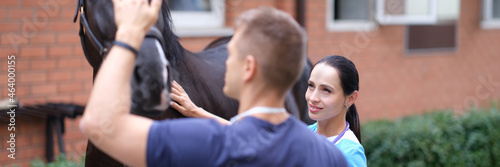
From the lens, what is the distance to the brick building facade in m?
4.52

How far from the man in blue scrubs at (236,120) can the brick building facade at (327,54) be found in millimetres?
Answer: 3248

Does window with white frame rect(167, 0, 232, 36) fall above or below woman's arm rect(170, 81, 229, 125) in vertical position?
above

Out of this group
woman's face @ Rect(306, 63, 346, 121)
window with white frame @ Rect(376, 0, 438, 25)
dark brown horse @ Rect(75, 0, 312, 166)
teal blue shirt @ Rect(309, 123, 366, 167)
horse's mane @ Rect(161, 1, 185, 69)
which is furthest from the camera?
window with white frame @ Rect(376, 0, 438, 25)

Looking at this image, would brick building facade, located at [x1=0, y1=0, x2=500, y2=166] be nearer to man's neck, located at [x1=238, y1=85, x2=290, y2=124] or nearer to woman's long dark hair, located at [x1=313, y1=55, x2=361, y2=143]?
woman's long dark hair, located at [x1=313, y1=55, x2=361, y2=143]

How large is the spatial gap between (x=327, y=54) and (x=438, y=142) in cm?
217

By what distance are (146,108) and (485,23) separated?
9.81 m

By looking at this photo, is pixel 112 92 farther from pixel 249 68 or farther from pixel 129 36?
pixel 249 68

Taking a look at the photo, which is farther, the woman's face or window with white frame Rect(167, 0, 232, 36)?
window with white frame Rect(167, 0, 232, 36)

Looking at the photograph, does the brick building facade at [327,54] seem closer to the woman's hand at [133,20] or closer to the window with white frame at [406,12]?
the window with white frame at [406,12]

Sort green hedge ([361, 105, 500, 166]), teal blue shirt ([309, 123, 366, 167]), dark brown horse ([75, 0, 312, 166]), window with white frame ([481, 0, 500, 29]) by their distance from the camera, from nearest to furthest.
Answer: dark brown horse ([75, 0, 312, 166]) < teal blue shirt ([309, 123, 366, 167]) < green hedge ([361, 105, 500, 166]) < window with white frame ([481, 0, 500, 29])

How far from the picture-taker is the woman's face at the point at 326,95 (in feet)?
7.57

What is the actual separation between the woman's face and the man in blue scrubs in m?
0.76

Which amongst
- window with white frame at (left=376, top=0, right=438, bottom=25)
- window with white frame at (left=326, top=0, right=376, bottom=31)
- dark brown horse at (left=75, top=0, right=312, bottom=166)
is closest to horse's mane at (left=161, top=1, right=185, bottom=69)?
dark brown horse at (left=75, top=0, right=312, bottom=166)

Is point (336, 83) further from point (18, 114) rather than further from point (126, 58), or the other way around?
point (18, 114)
